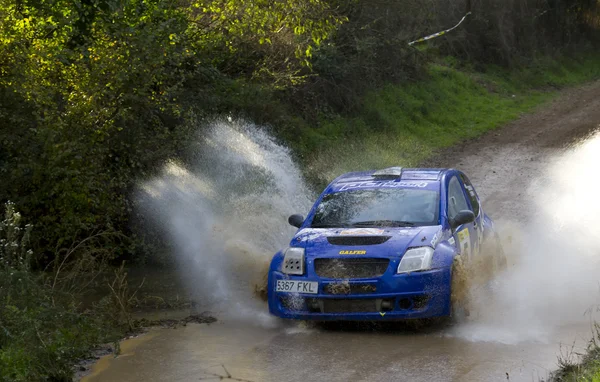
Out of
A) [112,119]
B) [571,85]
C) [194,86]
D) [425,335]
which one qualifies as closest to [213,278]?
[112,119]

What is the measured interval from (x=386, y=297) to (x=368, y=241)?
0.70 meters

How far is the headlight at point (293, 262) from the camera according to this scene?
9409 mm

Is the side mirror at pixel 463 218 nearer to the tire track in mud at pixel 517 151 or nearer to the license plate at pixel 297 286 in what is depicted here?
the license plate at pixel 297 286

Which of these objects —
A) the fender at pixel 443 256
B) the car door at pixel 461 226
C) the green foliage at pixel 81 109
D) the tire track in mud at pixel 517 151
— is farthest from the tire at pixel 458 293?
the tire track in mud at pixel 517 151

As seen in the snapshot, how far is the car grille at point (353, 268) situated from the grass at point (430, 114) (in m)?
9.52

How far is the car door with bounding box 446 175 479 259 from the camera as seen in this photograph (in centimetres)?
1020

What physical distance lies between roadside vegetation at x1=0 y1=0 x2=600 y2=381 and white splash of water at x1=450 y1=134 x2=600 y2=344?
381cm

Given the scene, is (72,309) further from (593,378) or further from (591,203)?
(591,203)

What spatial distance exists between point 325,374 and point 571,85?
30171mm

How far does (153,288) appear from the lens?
39.6 feet

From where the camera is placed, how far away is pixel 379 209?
10266 millimetres

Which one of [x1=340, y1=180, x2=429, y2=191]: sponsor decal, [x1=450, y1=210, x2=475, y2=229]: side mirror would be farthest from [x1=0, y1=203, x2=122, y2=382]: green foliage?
[x1=450, y1=210, x2=475, y2=229]: side mirror

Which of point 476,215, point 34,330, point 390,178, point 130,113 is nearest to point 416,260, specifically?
point 390,178

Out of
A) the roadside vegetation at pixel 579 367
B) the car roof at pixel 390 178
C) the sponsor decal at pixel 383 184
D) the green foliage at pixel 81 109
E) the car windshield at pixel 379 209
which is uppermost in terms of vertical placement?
the green foliage at pixel 81 109
